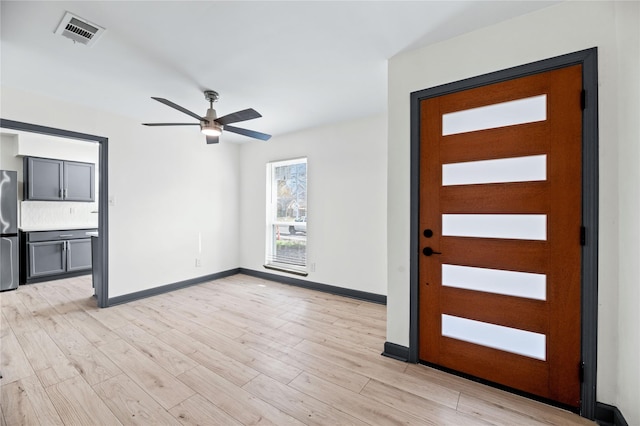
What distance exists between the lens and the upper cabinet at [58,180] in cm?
462

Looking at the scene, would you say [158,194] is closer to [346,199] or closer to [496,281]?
[346,199]

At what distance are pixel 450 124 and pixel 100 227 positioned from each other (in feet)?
14.0

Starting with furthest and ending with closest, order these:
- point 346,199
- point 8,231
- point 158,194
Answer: point 8,231 → point 158,194 → point 346,199

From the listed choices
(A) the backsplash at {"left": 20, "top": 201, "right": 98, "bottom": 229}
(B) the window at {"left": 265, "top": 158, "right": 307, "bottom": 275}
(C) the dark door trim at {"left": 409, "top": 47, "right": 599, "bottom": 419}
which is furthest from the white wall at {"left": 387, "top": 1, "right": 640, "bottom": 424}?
(A) the backsplash at {"left": 20, "top": 201, "right": 98, "bottom": 229}

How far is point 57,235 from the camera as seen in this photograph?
477cm

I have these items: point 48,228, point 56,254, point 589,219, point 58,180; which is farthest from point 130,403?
point 58,180

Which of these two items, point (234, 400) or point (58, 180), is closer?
point (234, 400)

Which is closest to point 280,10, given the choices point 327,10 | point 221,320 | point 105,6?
point 327,10

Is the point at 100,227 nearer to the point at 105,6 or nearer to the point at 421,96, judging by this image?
the point at 105,6

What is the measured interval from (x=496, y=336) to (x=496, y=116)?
5.33 feet

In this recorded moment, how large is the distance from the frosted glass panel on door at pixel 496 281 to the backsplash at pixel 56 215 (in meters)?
6.59

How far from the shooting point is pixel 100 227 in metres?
3.42

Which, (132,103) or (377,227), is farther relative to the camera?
(377,227)

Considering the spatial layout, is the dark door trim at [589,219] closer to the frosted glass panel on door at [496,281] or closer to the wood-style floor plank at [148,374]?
the frosted glass panel on door at [496,281]
